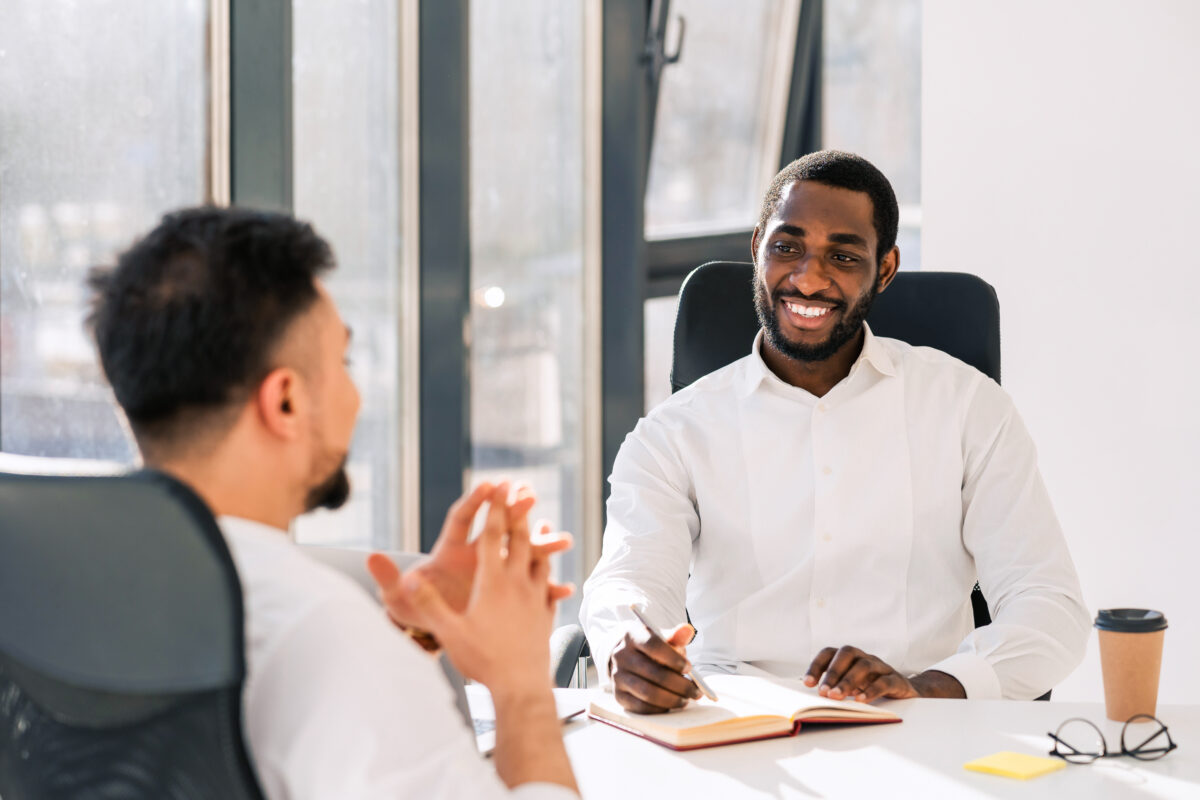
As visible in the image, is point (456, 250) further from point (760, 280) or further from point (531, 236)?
point (760, 280)

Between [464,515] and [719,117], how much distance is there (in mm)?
3462

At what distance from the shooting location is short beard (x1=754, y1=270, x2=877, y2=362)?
2018 millimetres

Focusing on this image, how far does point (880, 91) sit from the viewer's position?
437cm

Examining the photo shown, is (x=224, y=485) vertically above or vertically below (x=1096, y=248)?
below

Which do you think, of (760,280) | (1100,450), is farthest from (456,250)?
(1100,450)

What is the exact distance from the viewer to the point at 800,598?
192cm

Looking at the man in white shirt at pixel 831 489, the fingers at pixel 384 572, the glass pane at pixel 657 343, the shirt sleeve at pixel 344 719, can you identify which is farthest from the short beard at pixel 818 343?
the glass pane at pixel 657 343

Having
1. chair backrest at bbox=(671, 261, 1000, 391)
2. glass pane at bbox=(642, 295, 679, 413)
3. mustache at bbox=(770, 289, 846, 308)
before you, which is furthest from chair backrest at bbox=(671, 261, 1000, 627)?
glass pane at bbox=(642, 295, 679, 413)

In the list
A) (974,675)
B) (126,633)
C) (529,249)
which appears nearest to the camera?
(126,633)

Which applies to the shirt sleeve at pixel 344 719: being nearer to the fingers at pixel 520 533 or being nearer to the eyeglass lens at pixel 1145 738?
the fingers at pixel 520 533

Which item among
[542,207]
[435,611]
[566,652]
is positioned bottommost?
[566,652]

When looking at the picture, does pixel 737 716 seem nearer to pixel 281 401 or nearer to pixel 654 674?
pixel 654 674

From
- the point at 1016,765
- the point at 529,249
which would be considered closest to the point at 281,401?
the point at 1016,765

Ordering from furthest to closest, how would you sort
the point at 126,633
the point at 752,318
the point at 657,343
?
the point at 657,343 < the point at 752,318 < the point at 126,633
